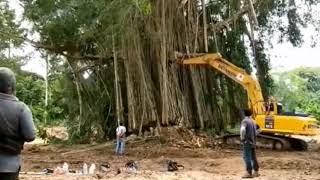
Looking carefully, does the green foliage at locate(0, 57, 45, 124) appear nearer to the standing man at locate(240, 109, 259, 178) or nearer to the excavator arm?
the excavator arm

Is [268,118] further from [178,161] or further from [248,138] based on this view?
[248,138]

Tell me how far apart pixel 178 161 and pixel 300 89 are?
35.9m

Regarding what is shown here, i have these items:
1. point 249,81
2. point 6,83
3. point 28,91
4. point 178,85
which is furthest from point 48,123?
point 6,83

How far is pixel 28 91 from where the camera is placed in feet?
132

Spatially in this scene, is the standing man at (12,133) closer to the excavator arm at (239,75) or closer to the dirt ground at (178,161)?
the dirt ground at (178,161)

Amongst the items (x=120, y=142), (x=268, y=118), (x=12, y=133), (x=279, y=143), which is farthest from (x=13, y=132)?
(x=279, y=143)

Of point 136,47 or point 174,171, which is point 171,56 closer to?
point 136,47

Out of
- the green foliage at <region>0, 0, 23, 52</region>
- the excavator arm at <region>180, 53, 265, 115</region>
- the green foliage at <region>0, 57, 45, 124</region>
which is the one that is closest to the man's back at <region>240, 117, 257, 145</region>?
the excavator arm at <region>180, 53, 265, 115</region>

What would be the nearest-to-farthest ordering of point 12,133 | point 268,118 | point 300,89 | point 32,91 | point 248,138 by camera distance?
point 12,133
point 248,138
point 268,118
point 32,91
point 300,89

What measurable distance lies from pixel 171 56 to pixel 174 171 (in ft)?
25.9

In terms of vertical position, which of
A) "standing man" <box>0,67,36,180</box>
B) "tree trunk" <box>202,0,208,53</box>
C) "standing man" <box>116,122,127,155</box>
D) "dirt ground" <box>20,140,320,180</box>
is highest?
"tree trunk" <box>202,0,208,53</box>

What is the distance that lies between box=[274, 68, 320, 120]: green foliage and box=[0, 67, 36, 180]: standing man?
32509mm

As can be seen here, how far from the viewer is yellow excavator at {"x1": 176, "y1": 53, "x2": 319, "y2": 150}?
18.4m

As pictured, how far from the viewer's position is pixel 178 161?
15.9 metres
